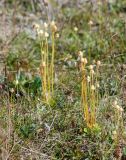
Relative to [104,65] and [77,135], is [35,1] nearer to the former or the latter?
[104,65]

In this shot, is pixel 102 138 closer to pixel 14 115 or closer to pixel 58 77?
pixel 14 115

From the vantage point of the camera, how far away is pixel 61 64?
433cm

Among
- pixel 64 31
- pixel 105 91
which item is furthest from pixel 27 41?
pixel 105 91

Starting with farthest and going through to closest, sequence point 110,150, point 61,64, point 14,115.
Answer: point 61,64 → point 14,115 → point 110,150

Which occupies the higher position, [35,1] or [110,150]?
[35,1]

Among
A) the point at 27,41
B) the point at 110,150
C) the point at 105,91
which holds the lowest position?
the point at 110,150

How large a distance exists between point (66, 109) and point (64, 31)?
1573mm

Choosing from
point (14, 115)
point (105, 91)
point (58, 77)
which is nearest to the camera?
point (14, 115)

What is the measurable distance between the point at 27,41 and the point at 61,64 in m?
0.60

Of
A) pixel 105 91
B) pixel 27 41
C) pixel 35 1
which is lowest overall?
pixel 105 91

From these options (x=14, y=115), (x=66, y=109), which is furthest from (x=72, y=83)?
(x=14, y=115)

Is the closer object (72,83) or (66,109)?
(66,109)

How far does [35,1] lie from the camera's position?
17.6 ft

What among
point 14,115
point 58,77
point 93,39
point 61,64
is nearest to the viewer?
point 14,115
